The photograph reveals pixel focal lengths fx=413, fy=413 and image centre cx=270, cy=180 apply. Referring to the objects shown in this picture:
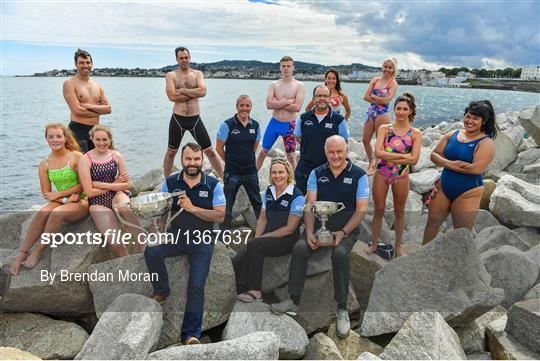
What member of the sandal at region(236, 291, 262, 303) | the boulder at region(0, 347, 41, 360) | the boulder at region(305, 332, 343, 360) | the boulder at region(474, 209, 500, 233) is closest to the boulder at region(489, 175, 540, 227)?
the boulder at region(474, 209, 500, 233)

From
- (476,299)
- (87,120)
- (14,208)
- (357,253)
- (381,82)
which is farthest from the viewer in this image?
(14,208)

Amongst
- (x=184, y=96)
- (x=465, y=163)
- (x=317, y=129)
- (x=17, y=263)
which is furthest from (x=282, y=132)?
(x=17, y=263)

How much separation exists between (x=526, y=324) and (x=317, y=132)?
3538 mm

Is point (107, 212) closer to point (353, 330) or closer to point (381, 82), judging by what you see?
point (353, 330)

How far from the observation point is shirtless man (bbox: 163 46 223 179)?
7.35 meters

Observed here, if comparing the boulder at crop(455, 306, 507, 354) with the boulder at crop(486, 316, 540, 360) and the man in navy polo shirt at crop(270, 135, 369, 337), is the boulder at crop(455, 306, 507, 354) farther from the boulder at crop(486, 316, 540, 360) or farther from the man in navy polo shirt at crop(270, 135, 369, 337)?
the man in navy polo shirt at crop(270, 135, 369, 337)

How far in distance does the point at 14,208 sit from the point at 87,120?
10094mm

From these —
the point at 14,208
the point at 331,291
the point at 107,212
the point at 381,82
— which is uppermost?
the point at 381,82

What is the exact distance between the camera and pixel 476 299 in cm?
471

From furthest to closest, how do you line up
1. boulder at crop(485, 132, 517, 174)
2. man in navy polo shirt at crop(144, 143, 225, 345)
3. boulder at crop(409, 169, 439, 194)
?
boulder at crop(485, 132, 517, 174)
boulder at crop(409, 169, 439, 194)
man in navy polo shirt at crop(144, 143, 225, 345)

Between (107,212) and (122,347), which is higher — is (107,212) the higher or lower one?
the higher one

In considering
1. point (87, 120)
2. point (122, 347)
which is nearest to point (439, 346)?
point (122, 347)

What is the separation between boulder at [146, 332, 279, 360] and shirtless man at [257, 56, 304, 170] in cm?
420

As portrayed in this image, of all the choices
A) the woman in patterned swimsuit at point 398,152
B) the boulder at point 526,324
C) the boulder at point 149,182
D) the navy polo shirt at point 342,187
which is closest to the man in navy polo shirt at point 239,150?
the navy polo shirt at point 342,187
